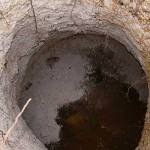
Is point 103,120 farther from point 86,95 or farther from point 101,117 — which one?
point 86,95

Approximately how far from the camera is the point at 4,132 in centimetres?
210

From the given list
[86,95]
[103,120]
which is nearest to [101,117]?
[103,120]

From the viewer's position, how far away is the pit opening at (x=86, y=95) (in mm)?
3086

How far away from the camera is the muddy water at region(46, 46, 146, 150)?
3068 millimetres

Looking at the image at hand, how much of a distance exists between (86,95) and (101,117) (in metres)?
0.23

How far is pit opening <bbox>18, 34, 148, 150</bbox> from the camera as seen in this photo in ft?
10.1

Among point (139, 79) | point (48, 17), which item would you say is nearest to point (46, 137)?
point (139, 79)

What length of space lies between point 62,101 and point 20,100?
1.44 ft

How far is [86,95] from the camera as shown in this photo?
127 inches

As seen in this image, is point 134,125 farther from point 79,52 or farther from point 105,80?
point 79,52

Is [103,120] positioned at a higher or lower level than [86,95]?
lower

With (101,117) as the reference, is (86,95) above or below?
above

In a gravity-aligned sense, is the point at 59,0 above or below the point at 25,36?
above

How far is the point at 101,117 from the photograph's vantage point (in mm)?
3143
